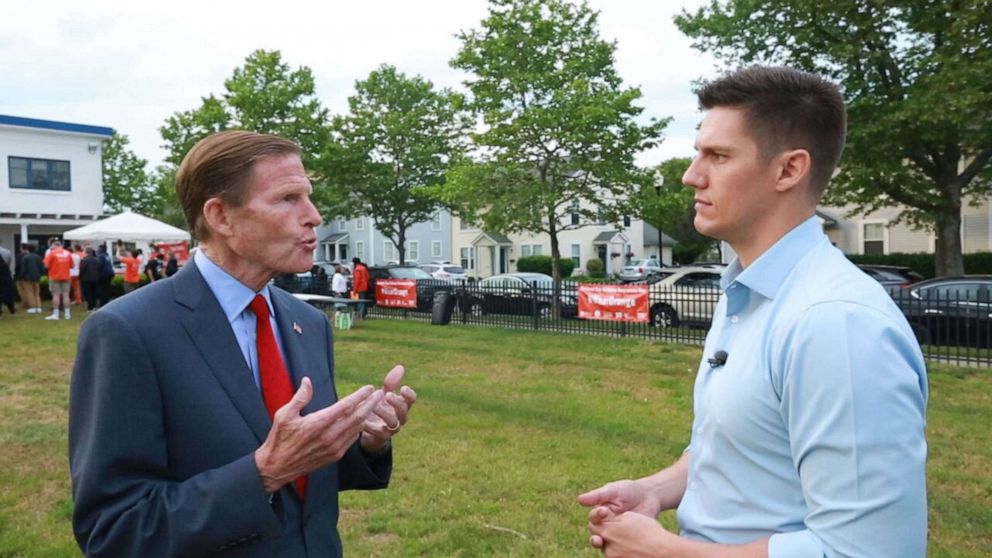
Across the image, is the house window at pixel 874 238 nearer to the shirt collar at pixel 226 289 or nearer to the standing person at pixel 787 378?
the standing person at pixel 787 378

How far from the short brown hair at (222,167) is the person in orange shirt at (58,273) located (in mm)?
19184

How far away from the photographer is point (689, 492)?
183 cm

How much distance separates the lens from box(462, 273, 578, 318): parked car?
18922 mm

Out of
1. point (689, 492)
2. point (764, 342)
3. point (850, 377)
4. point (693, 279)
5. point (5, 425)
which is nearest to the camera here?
point (850, 377)

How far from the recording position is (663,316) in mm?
17844

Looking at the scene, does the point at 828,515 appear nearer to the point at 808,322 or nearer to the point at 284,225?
the point at 808,322

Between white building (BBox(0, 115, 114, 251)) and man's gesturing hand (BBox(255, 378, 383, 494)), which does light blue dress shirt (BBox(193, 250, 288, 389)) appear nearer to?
man's gesturing hand (BBox(255, 378, 383, 494))

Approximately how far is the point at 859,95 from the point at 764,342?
2317cm

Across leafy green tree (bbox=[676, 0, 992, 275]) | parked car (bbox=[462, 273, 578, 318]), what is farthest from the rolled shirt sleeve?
leafy green tree (bbox=[676, 0, 992, 275])

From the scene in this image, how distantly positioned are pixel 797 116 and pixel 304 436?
1.35 metres

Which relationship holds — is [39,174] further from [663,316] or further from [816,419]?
[816,419]

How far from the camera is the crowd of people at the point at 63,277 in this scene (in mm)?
19453

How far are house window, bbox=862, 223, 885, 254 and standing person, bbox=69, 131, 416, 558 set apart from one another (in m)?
40.1

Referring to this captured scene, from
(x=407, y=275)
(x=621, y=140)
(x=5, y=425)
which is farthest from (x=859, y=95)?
(x=5, y=425)
